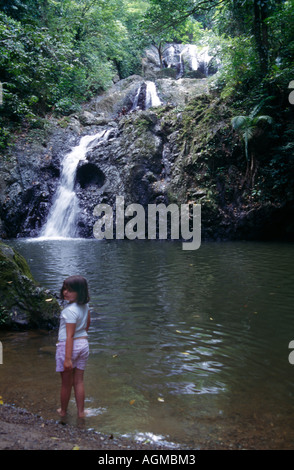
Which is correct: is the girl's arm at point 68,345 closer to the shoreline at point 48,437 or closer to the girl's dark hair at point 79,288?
the girl's dark hair at point 79,288

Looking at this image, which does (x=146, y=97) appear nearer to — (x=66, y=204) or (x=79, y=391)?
(x=66, y=204)

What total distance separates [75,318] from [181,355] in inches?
68.6

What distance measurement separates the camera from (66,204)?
1859cm

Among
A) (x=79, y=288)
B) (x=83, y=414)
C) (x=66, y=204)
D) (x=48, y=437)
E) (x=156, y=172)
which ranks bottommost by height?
(x=83, y=414)

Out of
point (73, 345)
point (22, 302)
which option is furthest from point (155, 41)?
point (73, 345)

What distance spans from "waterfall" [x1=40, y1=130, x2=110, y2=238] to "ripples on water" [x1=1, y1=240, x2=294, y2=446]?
981 centimetres

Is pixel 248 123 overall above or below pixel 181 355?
above

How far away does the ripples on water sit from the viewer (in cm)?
288

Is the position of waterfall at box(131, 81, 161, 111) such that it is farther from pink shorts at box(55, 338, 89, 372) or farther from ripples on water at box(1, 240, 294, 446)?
pink shorts at box(55, 338, 89, 372)

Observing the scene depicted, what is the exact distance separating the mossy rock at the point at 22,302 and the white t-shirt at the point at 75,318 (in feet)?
7.31

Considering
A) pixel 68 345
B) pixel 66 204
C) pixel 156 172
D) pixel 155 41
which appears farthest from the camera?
pixel 66 204

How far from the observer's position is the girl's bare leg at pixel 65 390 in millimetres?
2883

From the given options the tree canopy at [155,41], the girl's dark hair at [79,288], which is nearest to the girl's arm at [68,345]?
the girl's dark hair at [79,288]

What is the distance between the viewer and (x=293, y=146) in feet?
43.7
